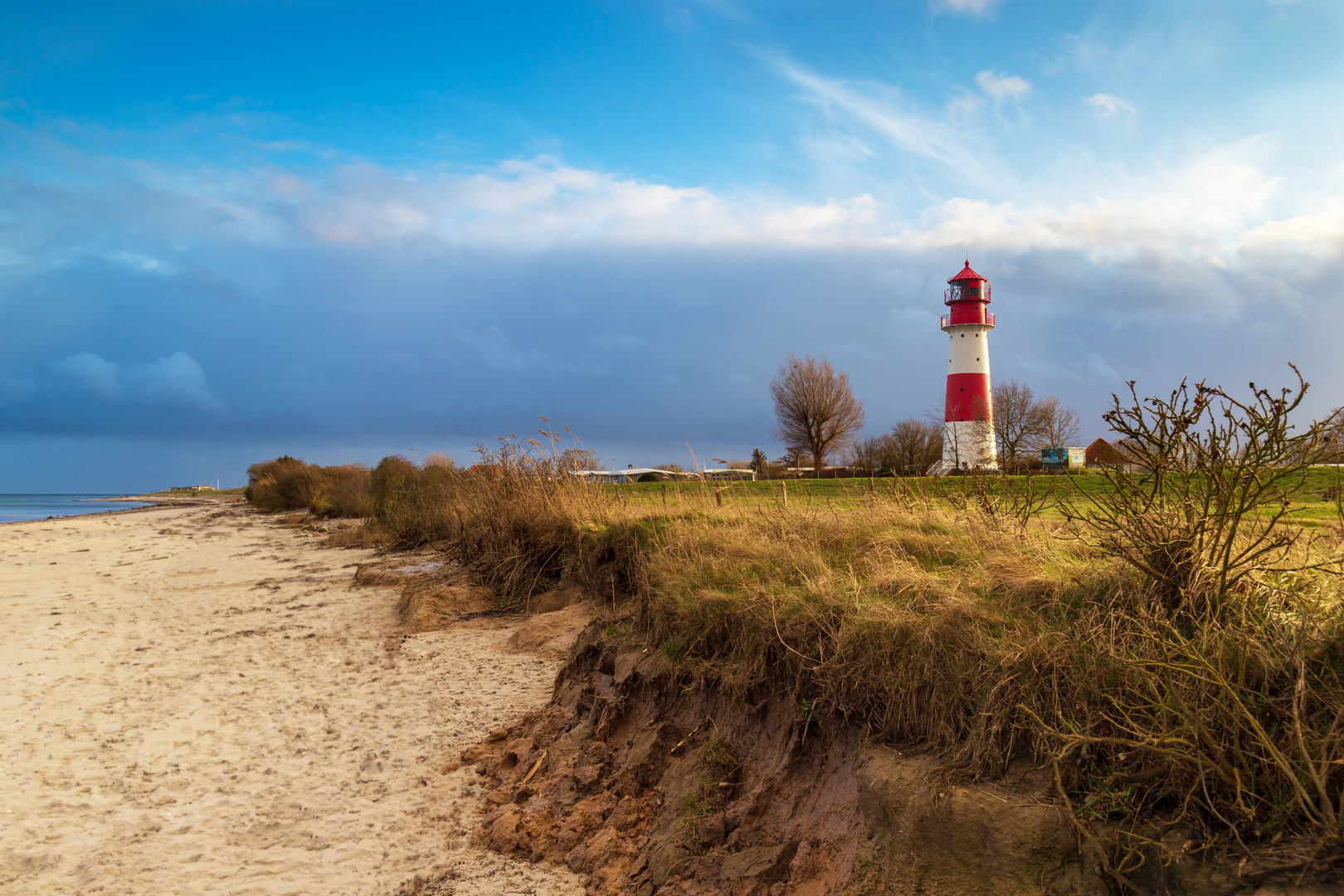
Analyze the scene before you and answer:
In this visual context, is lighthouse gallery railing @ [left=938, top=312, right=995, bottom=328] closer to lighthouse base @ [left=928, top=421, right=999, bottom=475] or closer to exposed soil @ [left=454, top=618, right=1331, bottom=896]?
lighthouse base @ [left=928, top=421, right=999, bottom=475]

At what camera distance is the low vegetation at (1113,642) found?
266 cm

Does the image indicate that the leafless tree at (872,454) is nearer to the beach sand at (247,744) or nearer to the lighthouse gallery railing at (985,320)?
the lighthouse gallery railing at (985,320)

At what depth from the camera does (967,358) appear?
1517 inches

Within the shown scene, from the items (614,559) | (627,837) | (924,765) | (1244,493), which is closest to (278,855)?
(627,837)

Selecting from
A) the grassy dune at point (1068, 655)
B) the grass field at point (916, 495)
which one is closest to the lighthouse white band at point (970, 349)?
the grass field at point (916, 495)

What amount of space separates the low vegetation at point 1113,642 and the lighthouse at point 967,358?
108 feet

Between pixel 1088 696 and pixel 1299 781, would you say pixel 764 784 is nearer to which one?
pixel 1088 696

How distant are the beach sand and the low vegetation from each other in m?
2.05

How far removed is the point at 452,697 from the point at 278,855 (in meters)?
2.72

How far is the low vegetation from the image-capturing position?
8.72ft

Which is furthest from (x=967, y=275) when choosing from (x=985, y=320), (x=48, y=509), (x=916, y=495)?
(x=48, y=509)

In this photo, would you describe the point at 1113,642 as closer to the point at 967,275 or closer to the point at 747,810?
the point at 747,810

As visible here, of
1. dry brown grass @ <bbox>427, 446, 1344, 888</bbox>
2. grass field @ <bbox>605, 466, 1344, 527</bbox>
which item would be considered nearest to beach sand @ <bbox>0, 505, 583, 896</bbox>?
dry brown grass @ <bbox>427, 446, 1344, 888</bbox>

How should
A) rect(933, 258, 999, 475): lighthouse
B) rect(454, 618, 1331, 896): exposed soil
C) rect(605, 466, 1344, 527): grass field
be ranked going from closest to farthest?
rect(454, 618, 1331, 896): exposed soil < rect(605, 466, 1344, 527): grass field < rect(933, 258, 999, 475): lighthouse
